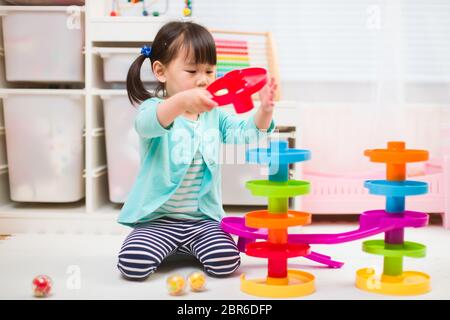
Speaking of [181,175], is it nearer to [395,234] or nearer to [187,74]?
[187,74]

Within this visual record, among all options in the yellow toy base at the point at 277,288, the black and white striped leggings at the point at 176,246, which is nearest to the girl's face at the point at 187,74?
the black and white striped leggings at the point at 176,246

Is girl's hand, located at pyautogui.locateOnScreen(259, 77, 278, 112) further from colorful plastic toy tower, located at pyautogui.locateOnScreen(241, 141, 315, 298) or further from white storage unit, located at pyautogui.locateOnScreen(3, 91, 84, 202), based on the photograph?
white storage unit, located at pyautogui.locateOnScreen(3, 91, 84, 202)

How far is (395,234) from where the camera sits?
3.39ft

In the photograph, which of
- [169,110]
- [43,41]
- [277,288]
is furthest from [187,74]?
[43,41]

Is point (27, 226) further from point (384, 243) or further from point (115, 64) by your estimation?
point (384, 243)

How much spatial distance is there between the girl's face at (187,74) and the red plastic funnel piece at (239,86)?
8.0 inches

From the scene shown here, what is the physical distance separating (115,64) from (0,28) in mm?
379

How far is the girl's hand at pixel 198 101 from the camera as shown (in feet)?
3.14

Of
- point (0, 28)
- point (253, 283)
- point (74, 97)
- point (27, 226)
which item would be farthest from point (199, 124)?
point (0, 28)

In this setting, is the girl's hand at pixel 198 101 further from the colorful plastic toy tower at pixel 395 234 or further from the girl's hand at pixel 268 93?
the colorful plastic toy tower at pixel 395 234

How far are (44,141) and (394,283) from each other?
1.06 metres

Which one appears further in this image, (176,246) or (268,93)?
(176,246)

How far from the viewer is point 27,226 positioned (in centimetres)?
166

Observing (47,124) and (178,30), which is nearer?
(178,30)
